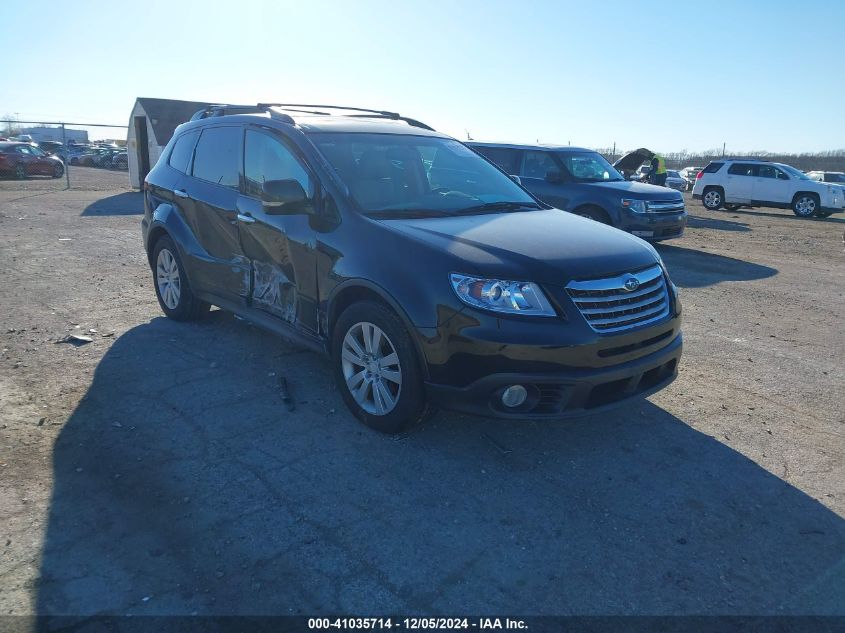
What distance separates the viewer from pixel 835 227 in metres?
18.1

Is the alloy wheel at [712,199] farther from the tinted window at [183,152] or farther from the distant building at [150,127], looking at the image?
the tinted window at [183,152]

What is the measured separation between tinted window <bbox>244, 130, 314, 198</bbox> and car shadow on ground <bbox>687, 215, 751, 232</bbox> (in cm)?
1488

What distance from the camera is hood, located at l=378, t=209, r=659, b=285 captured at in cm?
344

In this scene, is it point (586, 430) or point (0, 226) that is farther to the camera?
point (0, 226)

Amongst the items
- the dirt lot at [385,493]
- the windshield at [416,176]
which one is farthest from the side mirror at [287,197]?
the dirt lot at [385,493]

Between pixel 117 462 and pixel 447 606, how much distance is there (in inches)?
83.6

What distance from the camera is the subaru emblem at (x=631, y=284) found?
3.63m

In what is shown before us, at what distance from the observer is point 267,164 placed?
4.73 metres

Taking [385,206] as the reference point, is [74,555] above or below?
below

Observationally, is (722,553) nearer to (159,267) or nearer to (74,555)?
(74,555)

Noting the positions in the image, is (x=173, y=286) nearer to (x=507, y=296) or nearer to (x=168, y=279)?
(x=168, y=279)

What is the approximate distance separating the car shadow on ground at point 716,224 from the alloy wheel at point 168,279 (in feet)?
48.2

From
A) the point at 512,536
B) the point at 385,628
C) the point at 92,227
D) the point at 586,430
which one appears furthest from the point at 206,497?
the point at 92,227

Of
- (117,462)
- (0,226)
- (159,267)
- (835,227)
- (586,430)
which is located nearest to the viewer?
(117,462)
